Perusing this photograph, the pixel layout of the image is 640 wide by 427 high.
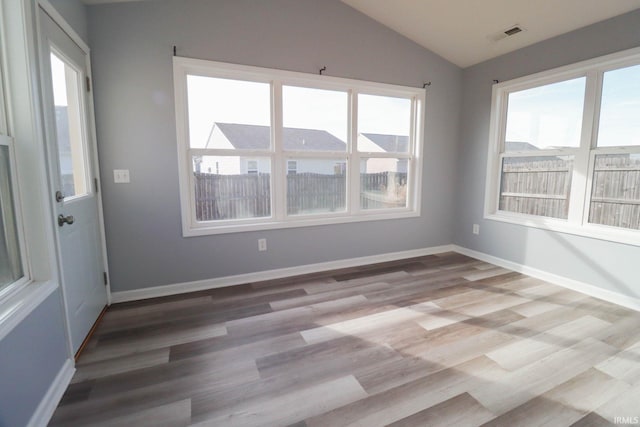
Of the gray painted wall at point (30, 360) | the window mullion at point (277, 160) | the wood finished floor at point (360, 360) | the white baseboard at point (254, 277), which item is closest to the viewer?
the gray painted wall at point (30, 360)

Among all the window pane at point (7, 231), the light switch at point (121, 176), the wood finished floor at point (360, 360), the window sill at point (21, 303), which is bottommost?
the wood finished floor at point (360, 360)

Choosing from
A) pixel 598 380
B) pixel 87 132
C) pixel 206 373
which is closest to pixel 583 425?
pixel 598 380

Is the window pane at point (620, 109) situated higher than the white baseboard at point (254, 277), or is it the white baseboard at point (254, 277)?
the window pane at point (620, 109)

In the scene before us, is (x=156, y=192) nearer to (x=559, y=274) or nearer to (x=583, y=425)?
(x=583, y=425)

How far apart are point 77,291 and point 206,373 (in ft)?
3.51

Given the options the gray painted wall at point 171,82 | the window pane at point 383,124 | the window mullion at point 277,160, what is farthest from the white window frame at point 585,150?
the window mullion at point 277,160

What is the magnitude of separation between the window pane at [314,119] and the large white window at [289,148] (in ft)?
0.03

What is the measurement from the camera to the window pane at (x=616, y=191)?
2502mm

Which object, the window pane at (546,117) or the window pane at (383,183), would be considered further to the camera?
the window pane at (383,183)

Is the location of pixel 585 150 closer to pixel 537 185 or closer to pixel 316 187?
pixel 537 185

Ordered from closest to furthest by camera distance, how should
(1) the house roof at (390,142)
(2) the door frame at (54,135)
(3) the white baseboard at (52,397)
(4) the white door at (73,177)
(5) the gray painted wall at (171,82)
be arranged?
(3) the white baseboard at (52,397) → (2) the door frame at (54,135) → (4) the white door at (73,177) → (5) the gray painted wall at (171,82) → (1) the house roof at (390,142)

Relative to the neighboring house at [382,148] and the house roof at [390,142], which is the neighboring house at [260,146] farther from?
the house roof at [390,142]

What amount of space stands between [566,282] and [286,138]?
3.24 metres

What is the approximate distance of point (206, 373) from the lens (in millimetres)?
1726
